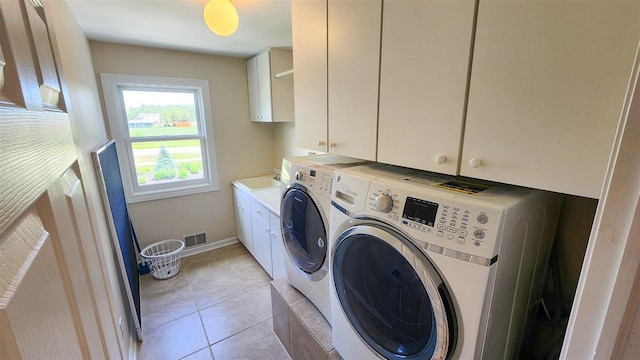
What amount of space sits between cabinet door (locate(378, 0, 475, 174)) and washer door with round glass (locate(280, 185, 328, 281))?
52 cm

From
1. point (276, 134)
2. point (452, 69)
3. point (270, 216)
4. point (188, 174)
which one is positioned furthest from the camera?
point (276, 134)

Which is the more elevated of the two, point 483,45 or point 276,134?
point 483,45

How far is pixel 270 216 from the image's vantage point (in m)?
2.29

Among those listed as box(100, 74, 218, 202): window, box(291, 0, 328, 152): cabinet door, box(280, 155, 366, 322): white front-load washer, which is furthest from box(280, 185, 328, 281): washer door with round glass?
box(100, 74, 218, 202): window

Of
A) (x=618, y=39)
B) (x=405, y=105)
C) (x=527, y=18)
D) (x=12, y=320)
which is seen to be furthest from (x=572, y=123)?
(x=12, y=320)

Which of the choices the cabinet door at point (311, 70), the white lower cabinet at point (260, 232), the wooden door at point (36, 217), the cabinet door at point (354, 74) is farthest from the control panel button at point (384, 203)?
the white lower cabinet at point (260, 232)

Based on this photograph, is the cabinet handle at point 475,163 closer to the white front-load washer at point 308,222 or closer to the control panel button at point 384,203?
the control panel button at point 384,203

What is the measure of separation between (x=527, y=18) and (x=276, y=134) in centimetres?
301

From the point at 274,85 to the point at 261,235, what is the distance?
156 cm

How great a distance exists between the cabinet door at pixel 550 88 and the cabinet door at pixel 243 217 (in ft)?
8.08

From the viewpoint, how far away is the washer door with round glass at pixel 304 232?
140cm

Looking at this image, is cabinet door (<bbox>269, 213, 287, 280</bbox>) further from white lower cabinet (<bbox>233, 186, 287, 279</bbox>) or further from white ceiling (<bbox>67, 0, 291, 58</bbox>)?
white ceiling (<bbox>67, 0, 291, 58</bbox>)

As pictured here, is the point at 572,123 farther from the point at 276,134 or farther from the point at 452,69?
the point at 276,134

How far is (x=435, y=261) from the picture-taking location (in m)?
0.81
